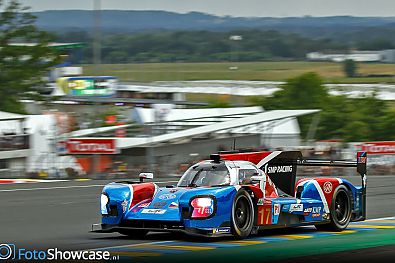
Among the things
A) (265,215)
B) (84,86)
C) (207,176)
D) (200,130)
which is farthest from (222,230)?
(84,86)

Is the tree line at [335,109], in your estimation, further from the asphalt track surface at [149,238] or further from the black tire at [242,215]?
the black tire at [242,215]

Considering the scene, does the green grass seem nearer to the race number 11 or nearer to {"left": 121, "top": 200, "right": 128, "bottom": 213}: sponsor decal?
the race number 11

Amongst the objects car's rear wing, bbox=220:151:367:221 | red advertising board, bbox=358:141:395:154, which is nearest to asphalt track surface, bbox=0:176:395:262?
car's rear wing, bbox=220:151:367:221

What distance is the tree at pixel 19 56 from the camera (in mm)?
76188

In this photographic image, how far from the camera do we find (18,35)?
80.6m

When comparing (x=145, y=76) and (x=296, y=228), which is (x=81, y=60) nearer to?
(x=145, y=76)

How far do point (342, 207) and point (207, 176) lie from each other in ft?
9.34

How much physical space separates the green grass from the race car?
76755 millimetres

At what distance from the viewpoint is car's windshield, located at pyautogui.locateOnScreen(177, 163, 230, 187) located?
1246 cm

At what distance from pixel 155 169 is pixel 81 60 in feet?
290

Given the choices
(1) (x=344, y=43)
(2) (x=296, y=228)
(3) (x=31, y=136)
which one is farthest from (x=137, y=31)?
(2) (x=296, y=228)

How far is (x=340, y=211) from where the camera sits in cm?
1427

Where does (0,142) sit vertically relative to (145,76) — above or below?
below

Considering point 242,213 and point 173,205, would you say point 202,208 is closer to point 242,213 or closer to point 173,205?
point 173,205
